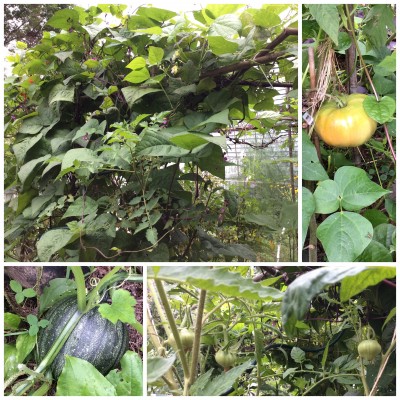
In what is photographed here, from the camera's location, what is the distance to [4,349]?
703 millimetres

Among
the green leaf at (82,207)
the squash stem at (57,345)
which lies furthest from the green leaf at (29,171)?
the squash stem at (57,345)

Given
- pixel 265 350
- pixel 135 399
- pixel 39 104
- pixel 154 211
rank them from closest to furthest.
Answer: pixel 135 399, pixel 265 350, pixel 154 211, pixel 39 104

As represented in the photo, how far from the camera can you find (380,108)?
2.24 feet

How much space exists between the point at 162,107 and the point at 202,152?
151mm

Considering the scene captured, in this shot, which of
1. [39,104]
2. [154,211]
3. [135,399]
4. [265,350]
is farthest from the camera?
[39,104]

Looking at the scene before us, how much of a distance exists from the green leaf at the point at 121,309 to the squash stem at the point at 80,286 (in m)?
0.05

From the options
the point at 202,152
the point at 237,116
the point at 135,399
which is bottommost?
the point at 135,399

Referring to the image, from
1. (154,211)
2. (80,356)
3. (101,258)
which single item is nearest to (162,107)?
(154,211)

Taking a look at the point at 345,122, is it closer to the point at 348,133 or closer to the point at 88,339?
the point at 348,133

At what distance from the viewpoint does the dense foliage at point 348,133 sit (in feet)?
2.21

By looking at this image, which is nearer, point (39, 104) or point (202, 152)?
point (202, 152)

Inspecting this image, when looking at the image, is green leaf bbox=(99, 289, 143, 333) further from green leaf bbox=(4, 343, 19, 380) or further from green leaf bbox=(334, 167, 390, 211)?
green leaf bbox=(334, 167, 390, 211)

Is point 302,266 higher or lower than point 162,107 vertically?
lower

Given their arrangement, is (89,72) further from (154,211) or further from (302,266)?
(302,266)
